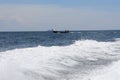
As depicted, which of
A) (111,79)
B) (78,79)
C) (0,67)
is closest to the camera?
(111,79)

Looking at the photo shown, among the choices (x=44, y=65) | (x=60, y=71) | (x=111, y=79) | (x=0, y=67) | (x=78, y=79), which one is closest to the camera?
(x=111, y=79)

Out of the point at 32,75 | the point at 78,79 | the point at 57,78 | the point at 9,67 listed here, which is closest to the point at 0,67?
the point at 9,67

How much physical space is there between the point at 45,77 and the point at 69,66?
347cm

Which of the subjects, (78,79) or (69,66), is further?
(69,66)

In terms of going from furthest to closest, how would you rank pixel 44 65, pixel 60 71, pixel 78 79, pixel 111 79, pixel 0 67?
1. pixel 44 65
2. pixel 60 71
3. pixel 0 67
4. pixel 78 79
5. pixel 111 79

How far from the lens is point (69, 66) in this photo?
1556 cm

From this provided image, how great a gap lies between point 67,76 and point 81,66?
3162 mm

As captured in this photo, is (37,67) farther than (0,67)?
Yes

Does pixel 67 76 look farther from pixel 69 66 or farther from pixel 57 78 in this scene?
pixel 69 66

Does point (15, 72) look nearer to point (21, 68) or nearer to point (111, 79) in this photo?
point (21, 68)

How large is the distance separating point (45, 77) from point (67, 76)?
904 millimetres

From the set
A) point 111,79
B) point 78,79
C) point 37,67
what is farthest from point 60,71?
point 111,79

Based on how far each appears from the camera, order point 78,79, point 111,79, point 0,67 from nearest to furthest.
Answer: point 111,79
point 78,79
point 0,67

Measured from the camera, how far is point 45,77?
12.3 m
